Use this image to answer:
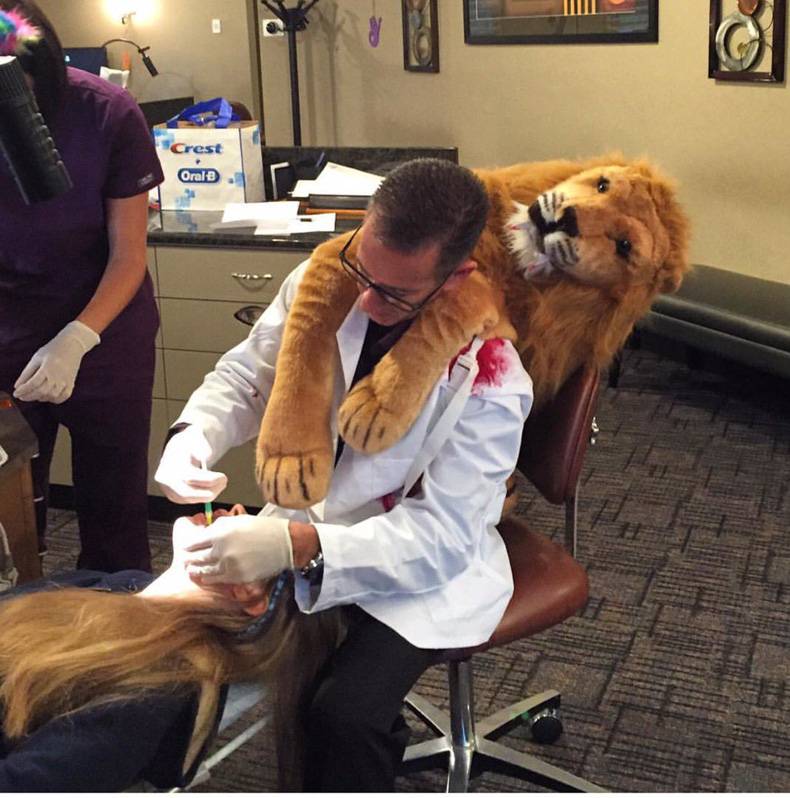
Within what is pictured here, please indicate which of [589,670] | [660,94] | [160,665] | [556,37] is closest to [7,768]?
[160,665]

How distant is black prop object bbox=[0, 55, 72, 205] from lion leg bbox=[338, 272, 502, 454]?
1.65 feet

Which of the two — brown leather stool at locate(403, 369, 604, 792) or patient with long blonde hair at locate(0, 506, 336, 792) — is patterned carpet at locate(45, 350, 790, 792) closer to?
brown leather stool at locate(403, 369, 604, 792)

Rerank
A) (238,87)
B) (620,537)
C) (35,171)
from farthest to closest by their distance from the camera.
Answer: (238,87)
(620,537)
(35,171)

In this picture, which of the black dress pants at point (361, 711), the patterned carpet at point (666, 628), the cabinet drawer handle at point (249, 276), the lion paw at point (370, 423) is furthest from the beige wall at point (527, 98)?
the black dress pants at point (361, 711)

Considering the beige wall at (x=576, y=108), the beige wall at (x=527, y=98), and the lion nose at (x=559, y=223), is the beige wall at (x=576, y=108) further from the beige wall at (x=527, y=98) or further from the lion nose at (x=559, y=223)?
the lion nose at (x=559, y=223)

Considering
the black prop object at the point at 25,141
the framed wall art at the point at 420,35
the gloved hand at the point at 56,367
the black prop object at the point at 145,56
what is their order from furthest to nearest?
the black prop object at the point at 145,56 < the framed wall art at the point at 420,35 < the gloved hand at the point at 56,367 < the black prop object at the point at 25,141

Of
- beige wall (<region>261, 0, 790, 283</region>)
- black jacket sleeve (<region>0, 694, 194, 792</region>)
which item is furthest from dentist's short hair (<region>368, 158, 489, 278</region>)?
beige wall (<region>261, 0, 790, 283</region>)

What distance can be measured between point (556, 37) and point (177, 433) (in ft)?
11.4

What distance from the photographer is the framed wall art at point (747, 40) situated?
148 inches

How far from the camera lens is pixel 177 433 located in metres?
1.69

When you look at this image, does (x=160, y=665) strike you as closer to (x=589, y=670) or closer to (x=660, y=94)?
(x=589, y=670)

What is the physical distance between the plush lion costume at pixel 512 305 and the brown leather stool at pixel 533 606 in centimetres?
8

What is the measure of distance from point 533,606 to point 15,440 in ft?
2.73

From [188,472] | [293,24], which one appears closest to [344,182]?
[188,472]
